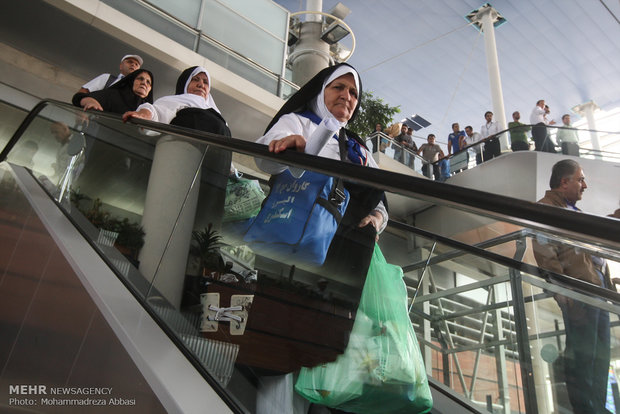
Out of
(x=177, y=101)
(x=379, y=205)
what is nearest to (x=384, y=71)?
(x=177, y=101)

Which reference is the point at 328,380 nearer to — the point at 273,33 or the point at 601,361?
the point at 601,361

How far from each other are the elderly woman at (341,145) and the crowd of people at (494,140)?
30.4 feet

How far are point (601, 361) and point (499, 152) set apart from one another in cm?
1080

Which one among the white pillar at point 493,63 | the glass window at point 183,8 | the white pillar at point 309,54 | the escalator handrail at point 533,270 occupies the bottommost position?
the escalator handrail at point 533,270

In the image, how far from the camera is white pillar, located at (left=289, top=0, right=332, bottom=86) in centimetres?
1219

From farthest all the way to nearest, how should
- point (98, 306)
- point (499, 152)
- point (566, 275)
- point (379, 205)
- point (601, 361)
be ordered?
point (499, 152) < point (98, 306) < point (379, 205) < point (566, 275) < point (601, 361)

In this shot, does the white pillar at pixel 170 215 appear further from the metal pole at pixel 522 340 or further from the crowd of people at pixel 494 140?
the crowd of people at pixel 494 140

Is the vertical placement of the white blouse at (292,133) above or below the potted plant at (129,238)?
above

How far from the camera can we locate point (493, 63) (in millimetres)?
16234

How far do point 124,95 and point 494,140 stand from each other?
9633 mm

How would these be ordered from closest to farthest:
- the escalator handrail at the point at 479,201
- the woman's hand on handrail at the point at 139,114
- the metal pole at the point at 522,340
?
the escalator handrail at the point at 479,201 → the metal pole at the point at 522,340 → the woman's hand on handrail at the point at 139,114

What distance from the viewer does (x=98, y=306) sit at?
1.83 metres

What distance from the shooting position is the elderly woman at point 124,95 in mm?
3775

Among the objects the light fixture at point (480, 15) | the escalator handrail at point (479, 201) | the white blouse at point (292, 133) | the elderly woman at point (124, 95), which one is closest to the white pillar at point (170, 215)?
the white blouse at point (292, 133)
